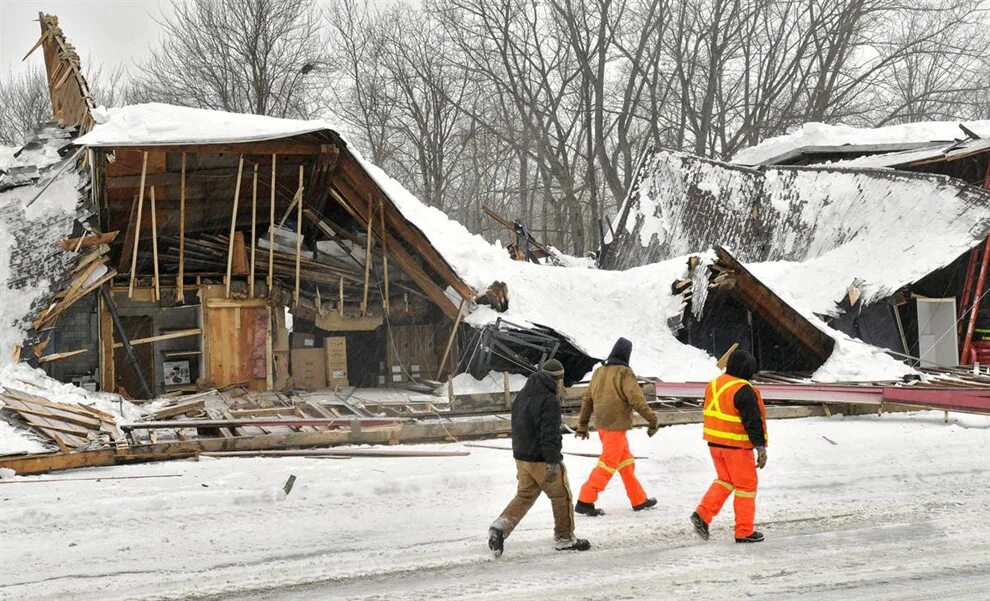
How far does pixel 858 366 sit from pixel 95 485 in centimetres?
1206

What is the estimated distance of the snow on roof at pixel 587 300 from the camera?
16188mm

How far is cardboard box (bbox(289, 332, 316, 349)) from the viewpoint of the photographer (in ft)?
61.8

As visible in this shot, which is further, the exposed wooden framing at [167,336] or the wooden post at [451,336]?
the wooden post at [451,336]

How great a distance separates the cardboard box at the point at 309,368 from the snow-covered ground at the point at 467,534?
8.64m

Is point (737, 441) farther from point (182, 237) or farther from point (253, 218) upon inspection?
point (182, 237)

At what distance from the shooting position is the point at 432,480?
29.6 ft

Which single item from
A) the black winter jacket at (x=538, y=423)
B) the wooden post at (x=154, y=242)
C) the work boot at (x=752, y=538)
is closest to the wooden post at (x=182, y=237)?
the wooden post at (x=154, y=242)

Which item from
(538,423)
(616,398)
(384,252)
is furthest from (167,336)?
(538,423)

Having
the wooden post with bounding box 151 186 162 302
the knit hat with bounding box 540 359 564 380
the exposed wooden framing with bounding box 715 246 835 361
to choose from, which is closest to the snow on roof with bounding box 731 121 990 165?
the exposed wooden framing with bounding box 715 246 835 361

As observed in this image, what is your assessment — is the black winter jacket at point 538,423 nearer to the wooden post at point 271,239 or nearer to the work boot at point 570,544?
the work boot at point 570,544

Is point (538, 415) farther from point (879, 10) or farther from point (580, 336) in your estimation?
point (879, 10)

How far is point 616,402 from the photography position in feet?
26.5

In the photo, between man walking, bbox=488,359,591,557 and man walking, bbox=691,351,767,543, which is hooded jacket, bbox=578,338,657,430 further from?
man walking, bbox=488,359,591,557

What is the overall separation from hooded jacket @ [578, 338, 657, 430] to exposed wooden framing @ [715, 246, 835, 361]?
26.0ft
